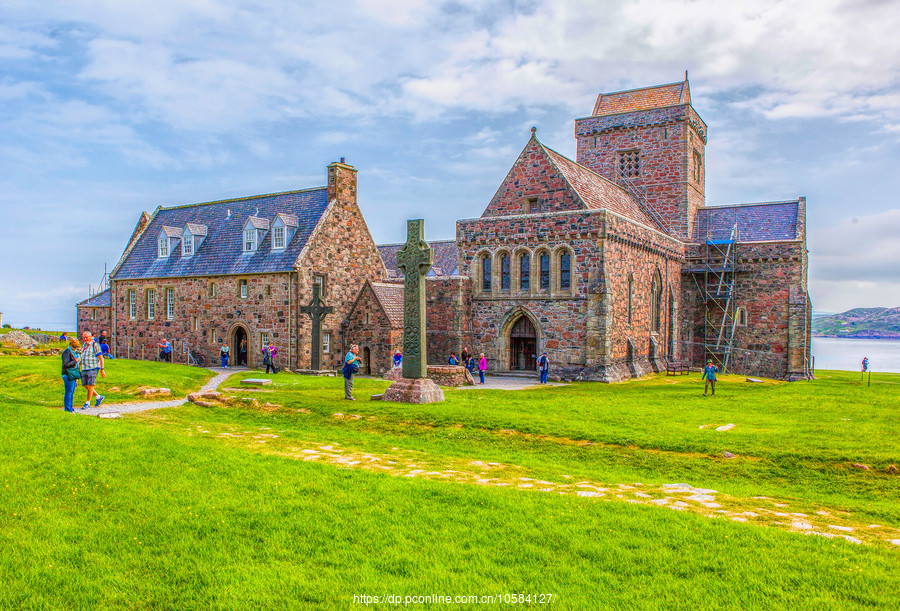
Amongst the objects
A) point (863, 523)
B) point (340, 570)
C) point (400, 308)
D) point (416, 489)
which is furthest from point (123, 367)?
point (863, 523)

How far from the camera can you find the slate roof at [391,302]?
117ft

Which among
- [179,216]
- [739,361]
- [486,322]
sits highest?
[179,216]

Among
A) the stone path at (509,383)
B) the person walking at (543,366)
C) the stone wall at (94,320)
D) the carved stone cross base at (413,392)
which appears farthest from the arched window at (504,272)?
the stone wall at (94,320)

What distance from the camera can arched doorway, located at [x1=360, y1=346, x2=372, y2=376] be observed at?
117 feet

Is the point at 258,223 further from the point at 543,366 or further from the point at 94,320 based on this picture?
the point at 94,320

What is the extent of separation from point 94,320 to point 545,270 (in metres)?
37.0

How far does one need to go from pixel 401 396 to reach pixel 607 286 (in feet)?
50.2

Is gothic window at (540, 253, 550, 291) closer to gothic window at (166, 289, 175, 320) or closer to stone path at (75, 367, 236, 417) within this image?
stone path at (75, 367, 236, 417)

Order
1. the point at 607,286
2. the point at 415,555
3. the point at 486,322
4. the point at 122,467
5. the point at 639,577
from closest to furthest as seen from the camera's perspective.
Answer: the point at 639,577 → the point at 415,555 → the point at 122,467 → the point at 607,286 → the point at 486,322

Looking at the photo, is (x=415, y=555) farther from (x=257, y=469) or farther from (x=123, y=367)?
(x=123, y=367)

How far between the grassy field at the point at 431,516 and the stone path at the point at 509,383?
1134 cm

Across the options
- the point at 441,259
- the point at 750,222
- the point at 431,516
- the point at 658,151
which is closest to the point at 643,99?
the point at 658,151

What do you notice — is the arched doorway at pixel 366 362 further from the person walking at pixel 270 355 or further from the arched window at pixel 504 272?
the arched window at pixel 504 272

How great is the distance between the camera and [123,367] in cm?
2872
